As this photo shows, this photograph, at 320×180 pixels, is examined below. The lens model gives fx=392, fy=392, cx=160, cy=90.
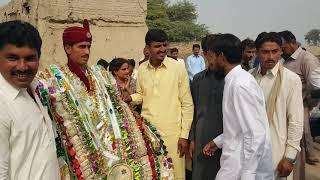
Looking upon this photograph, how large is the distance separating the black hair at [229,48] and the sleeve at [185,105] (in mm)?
946

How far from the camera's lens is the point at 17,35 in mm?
1945

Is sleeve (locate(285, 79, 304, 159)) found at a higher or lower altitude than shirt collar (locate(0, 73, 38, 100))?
lower

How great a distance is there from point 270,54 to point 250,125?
38.7 inches

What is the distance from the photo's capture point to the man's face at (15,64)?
1.94 metres

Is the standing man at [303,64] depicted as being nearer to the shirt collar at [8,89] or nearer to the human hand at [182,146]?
the human hand at [182,146]

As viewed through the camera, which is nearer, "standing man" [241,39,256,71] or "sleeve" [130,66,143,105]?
"sleeve" [130,66,143,105]

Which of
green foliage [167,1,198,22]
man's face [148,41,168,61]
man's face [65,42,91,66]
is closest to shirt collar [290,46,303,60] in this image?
man's face [148,41,168,61]

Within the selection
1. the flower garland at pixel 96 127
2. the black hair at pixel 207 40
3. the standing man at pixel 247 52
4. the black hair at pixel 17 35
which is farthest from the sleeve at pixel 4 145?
the standing man at pixel 247 52

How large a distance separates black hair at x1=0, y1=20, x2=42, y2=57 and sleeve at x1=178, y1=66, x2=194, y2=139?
209 centimetres

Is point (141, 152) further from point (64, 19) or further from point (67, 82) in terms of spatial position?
point (64, 19)

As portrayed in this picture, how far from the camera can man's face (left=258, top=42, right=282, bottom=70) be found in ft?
11.0

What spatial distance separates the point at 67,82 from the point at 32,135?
1164 mm

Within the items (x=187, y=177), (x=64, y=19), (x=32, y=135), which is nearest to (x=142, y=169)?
(x=187, y=177)

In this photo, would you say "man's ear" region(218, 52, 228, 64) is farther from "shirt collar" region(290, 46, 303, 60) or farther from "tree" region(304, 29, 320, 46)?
"tree" region(304, 29, 320, 46)
